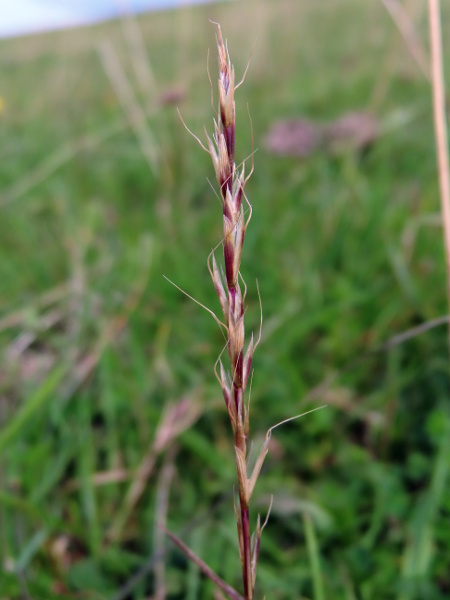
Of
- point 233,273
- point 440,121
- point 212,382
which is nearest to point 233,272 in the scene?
point 233,273

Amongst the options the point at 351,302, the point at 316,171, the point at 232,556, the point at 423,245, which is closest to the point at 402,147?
the point at 316,171

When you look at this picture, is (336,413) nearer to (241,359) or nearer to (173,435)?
(173,435)

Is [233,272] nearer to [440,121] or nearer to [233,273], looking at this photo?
[233,273]

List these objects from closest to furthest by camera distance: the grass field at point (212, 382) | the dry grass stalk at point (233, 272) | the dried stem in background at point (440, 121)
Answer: the dry grass stalk at point (233, 272)
the dried stem in background at point (440, 121)
the grass field at point (212, 382)

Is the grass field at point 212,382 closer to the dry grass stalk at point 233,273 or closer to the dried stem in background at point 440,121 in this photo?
the dried stem in background at point 440,121

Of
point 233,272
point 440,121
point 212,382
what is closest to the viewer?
point 233,272

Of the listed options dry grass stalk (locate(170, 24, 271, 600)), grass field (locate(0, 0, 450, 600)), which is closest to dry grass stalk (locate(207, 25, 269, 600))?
dry grass stalk (locate(170, 24, 271, 600))

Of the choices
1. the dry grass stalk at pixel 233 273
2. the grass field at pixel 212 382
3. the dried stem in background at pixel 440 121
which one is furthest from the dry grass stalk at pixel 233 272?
the dried stem in background at pixel 440 121

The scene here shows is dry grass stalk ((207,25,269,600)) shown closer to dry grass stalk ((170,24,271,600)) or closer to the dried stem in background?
dry grass stalk ((170,24,271,600))
